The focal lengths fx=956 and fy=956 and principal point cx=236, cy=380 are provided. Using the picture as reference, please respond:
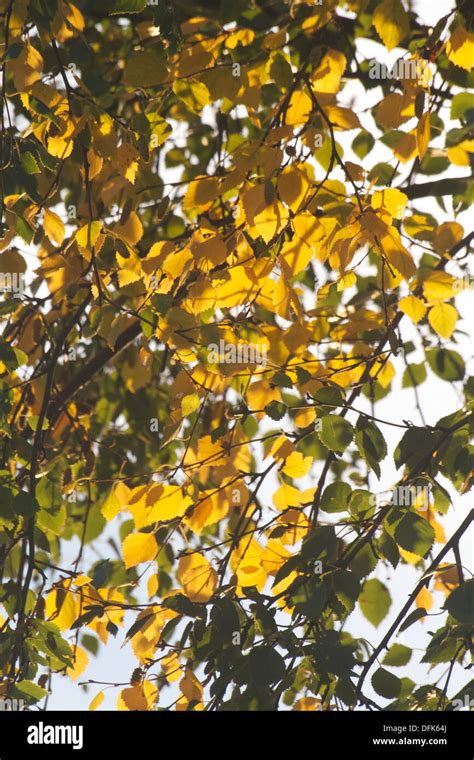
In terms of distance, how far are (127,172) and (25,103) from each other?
173 millimetres

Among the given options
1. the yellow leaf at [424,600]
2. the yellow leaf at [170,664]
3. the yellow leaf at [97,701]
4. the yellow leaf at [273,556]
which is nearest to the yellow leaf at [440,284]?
the yellow leaf at [273,556]

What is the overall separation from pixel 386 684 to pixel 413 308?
0.52 meters

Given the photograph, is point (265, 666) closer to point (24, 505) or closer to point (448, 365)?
point (24, 505)

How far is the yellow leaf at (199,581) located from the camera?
1.38 m

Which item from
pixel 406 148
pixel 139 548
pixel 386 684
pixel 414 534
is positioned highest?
pixel 406 148

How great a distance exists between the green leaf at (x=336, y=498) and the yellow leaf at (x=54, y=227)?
0.54 m

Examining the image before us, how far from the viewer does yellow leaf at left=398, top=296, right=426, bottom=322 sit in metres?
1.35

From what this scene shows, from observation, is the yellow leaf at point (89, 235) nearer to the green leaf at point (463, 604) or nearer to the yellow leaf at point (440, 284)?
the yellow leaf at point (440, 284)

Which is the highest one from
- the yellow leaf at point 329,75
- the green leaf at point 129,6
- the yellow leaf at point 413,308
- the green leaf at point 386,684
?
the green leaf at point 129,6

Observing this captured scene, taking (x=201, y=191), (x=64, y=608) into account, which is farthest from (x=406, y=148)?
(x=64, y=608)

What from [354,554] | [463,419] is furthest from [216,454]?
[463,419]

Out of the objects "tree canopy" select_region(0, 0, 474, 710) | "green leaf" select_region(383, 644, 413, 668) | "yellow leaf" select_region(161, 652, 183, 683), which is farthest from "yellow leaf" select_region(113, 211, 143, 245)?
"green leaf" select_region(383, 644, 413, 668)

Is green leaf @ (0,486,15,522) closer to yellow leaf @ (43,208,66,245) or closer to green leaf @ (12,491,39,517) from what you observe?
green leaf @ (12,491,39,517)

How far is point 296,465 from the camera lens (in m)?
1.42
